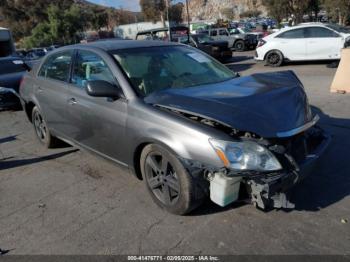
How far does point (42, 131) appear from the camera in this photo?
240 inches

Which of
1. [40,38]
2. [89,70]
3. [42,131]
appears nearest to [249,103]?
[89,70]

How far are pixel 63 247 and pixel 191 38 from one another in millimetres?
15637

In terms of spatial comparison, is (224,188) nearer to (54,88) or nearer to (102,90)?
(102,90)

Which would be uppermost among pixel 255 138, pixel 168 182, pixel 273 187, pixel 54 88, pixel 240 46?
pixel 54 88

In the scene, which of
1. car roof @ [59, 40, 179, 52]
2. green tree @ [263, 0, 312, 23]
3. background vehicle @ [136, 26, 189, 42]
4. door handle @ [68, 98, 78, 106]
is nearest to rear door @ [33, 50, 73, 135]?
door handle @ [68, 98, 78, 106]

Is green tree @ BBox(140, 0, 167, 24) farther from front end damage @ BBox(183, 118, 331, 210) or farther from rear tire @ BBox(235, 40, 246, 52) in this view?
front end damage @ BBox(183, 118, 331, 210)

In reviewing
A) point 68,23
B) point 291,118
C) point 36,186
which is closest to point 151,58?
point 291,118

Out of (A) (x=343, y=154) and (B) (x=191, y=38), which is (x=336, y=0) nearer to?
(B) (x=191, y=38)

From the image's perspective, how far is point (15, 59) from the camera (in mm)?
11531

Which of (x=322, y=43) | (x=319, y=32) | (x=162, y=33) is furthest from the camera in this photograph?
(x=162, y=33)

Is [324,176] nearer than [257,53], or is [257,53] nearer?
[324,176]

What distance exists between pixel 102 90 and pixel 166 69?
0.85 metres

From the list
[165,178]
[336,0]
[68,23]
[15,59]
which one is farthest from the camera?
[68,23]

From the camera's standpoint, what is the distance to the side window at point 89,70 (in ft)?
13.9
